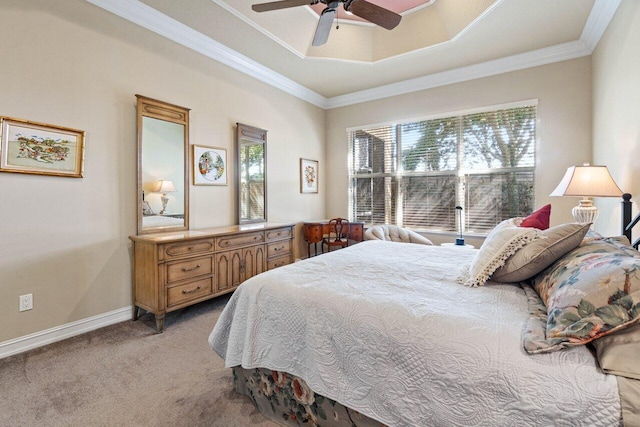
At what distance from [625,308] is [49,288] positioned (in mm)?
3400

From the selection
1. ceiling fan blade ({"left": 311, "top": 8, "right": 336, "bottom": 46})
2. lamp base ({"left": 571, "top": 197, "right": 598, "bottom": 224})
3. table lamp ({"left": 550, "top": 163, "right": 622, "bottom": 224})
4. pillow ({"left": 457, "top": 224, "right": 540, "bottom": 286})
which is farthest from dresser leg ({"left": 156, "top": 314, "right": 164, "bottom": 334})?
lamp base ({"left": 571, "top": 197, "right": 598, "bottom": 224})

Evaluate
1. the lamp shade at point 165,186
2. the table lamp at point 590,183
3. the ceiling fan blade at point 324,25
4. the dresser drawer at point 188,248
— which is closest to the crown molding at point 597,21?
the table lamp at point 590,183

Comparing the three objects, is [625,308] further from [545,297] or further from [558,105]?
[558,105]

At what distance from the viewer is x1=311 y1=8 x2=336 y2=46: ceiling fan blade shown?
92.9 inches

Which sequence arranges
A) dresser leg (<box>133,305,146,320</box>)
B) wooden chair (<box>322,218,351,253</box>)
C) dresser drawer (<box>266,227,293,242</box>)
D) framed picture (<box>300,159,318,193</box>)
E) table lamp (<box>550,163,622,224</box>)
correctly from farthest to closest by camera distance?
framed picture (<box>300,159,318,193</box>)
wooden chair (<box>322,218,351,253</box>)
dresser drawer (<box>266,227,293,242</box>)
dresser leg (<box>133,305,146,320</box>)
table lamp (<box>550,163,622,224</box>)

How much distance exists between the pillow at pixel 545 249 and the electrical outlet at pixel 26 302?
328 cm

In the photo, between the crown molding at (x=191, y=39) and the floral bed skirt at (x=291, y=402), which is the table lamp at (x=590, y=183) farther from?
the crown molding at (x=191, y=39)

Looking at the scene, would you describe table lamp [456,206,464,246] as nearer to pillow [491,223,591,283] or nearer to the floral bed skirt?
pillow [491,223,591,283]

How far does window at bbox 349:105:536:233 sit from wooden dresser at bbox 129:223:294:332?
242 cm

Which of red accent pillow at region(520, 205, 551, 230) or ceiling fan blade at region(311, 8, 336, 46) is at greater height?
ceiling fan blade at region(311, 8, 336, 46)

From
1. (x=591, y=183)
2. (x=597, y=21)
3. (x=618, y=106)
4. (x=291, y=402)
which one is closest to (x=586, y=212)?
(x=591, y=183)

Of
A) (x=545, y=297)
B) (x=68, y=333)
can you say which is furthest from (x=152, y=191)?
(x=545, y=297)

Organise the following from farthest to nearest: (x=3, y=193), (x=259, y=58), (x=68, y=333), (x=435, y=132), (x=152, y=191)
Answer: (x=435, y=132), (x=259, y=58), (x=152, y=191), (x=68, y=333), (x=3, y=193)

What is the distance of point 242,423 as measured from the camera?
1.51 meters
